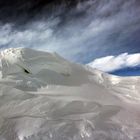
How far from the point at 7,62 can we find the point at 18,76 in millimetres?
331

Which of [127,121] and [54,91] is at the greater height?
[54,91]

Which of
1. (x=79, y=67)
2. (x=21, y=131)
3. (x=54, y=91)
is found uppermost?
(x=79, y=67)

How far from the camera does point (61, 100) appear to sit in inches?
135

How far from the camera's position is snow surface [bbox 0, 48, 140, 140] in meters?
2.99

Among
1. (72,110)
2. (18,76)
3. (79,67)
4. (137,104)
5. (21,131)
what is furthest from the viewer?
(79,67)

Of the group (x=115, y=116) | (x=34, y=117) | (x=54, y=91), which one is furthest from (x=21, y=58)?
(x=115, y=116)

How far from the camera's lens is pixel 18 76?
3.79m

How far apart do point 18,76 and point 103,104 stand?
1.01m

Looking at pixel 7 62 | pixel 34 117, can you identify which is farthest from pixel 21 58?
pixel 34 117

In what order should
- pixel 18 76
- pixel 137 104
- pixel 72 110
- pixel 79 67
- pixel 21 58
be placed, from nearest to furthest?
1. pixel 72 110
2. pixel 137 104
3. pixel 18 76
4. pixel 21 58
5. pixel 79 67

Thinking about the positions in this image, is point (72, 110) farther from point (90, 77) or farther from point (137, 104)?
point (90, 77)

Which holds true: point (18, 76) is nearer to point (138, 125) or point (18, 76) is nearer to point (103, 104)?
point (103, 104)

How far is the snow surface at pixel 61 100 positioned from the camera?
2990mm

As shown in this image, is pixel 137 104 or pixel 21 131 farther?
pixel 137 104
